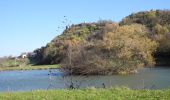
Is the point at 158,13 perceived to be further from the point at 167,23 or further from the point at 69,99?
the point at 69,99

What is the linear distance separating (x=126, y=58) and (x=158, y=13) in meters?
58.0

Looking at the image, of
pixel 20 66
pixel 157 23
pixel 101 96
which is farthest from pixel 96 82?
pixel 20 66

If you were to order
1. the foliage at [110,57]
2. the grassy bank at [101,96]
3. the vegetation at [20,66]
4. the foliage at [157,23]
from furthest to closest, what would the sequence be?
the vegetation at [20,66] < the foliage at [157,23] < the foliage at [110,57] < the grassy bank at [101,96]

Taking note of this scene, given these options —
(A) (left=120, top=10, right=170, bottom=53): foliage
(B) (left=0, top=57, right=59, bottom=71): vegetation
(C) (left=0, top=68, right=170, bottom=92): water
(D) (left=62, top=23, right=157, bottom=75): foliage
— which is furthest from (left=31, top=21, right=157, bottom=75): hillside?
(B) (left=0, top=57, right=59, bottom=71): vegetation

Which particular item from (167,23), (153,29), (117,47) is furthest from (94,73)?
(167,23)

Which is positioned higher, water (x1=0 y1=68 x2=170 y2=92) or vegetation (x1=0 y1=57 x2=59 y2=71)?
vegetation (x1=0 y1=57 x2=59 y2=71)

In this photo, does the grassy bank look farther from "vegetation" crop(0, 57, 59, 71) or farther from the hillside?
"vegetation" crop(0, 57, 59, 71)

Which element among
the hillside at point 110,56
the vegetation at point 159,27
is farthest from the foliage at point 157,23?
the hillside at point 110,56

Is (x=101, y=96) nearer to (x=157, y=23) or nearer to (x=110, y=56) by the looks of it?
(x=110, y=56)

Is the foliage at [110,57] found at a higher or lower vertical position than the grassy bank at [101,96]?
higher

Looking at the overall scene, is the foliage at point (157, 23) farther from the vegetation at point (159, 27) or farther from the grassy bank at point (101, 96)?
the grassy bank at point (101, 96)

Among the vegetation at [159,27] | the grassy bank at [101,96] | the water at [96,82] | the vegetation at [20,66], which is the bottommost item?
the water at [96,82]

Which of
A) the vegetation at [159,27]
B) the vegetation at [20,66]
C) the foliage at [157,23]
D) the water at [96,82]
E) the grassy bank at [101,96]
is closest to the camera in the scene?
the grassy bank at [101,96]

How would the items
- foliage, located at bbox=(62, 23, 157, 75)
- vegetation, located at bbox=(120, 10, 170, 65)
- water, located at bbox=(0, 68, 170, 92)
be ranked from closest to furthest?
water, located at bbox=(0, 68, 170, 92) < foliage, located at bbox=(62, 23, 157, 75) < vegetation, located at bbox=(120, 10, 170, 65)
